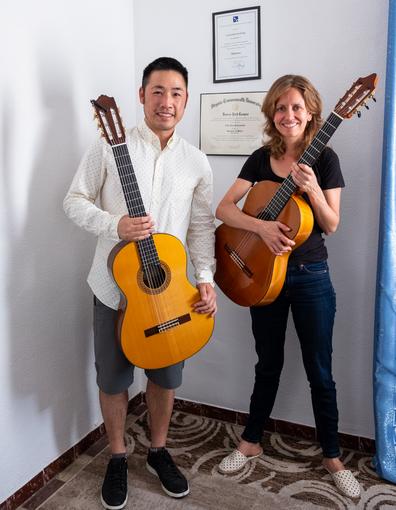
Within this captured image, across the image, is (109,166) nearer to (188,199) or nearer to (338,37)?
(188,199)

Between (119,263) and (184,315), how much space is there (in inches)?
12.4

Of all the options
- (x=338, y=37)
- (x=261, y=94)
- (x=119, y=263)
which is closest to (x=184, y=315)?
(x=119, y=263)

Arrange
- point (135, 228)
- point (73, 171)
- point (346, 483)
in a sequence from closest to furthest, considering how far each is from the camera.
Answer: point (135, 228) < point (346, 483) < point (73, 171)

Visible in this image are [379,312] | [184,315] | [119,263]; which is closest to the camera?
[119,263]

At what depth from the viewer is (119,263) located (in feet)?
5.17

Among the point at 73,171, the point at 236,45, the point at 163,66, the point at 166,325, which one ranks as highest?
the point at 236,45

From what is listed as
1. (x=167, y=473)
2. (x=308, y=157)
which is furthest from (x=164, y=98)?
(x=167, y=473)

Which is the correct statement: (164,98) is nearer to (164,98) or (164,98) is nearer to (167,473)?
(164,98)

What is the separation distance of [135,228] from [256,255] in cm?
48

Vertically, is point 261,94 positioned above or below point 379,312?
above

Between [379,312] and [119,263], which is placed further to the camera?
[379,312]

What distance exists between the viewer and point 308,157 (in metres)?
1.61

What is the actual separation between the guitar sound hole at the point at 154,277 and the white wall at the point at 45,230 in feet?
1.61

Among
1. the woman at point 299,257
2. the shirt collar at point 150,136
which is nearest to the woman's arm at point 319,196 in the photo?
the woman at point 299,257
